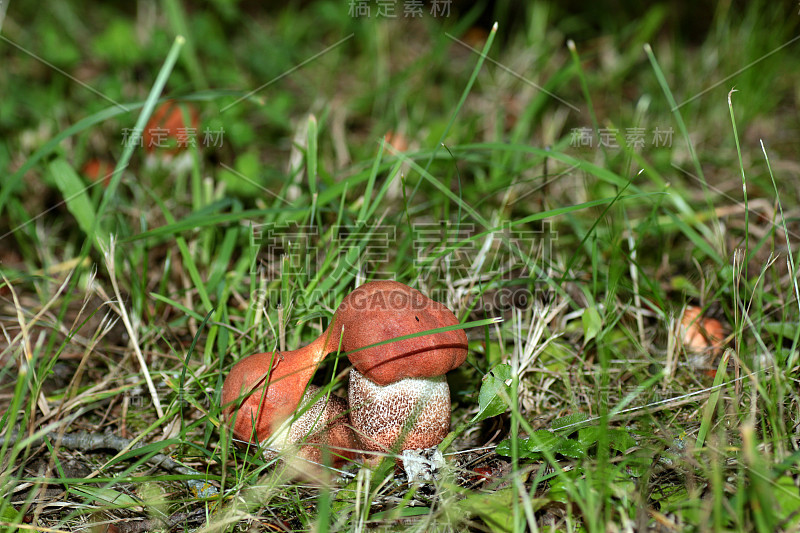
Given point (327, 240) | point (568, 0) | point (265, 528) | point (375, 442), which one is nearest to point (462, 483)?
point (375, 442)

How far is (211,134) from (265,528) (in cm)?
224

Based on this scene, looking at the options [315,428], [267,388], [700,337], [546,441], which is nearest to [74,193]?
[267,388]

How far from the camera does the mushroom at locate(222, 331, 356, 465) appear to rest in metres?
1.72

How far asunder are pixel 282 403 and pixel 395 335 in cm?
43

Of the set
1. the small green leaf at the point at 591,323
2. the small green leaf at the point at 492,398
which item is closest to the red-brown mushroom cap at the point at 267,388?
the small green leaf at the point at 492,398

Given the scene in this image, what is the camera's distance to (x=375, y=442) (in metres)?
1.73

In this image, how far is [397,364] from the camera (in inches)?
63.0

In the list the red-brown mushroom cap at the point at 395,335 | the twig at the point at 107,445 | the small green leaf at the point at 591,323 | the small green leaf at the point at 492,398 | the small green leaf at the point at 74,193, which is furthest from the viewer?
the small green leaf at the point at 74,193

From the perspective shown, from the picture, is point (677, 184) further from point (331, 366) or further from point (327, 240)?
point (331, 366)

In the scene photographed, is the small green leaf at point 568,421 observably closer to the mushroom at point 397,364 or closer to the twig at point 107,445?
the mushroom at point 397,364

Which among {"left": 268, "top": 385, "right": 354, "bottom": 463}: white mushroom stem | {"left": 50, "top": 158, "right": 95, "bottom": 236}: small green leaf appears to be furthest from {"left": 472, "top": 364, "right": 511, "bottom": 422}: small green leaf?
{"left": 50, "top": 158, "right": 95, "bottom": 236}: small green leaf

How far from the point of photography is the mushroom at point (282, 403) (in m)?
1.72

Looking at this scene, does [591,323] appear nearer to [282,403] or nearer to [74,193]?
[282,403]

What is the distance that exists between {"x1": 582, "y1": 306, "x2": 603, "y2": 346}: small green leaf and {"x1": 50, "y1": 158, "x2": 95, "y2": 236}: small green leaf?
1992 mm
